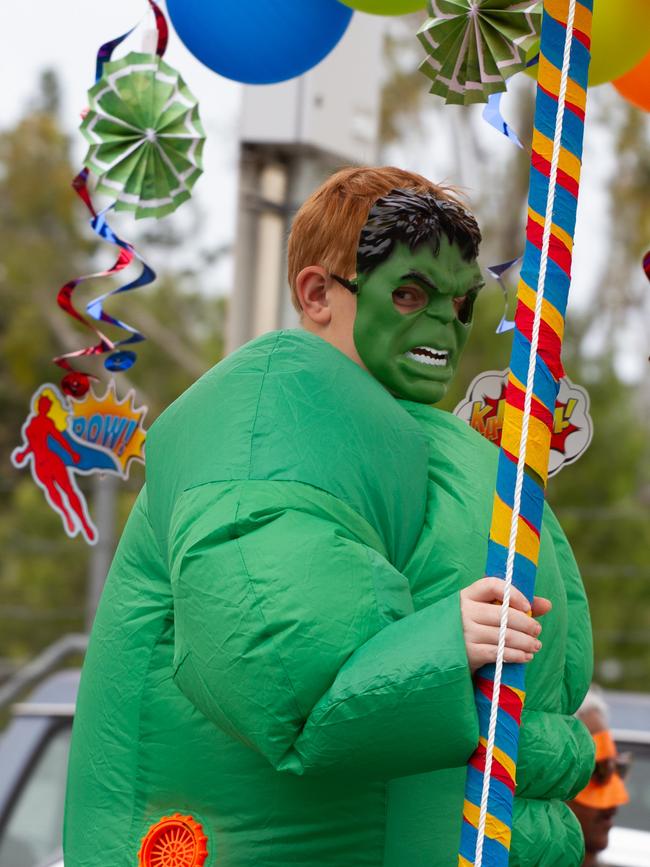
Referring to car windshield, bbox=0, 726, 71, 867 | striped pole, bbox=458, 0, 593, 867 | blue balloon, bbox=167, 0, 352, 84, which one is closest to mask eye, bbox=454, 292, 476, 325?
striped pole, bbox=458, 0, 593, 867

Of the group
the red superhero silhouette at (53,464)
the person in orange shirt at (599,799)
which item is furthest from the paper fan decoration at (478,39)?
the person in orange shirt at (599,799)

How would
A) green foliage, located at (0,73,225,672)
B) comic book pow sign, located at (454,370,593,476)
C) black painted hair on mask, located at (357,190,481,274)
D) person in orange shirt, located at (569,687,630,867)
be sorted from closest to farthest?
black painted hair on mask, located at (357,190,481,274) → comic book pow sign, located at (454,370,593,476) → person in orange shirt, located at (569,687,630,867) → green foliage, located at (0,73,225,672)

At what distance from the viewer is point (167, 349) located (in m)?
19.0

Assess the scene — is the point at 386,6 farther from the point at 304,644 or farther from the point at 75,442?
the point at 304,644

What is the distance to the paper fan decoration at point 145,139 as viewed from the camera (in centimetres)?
287

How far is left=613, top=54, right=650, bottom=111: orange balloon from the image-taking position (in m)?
2.90

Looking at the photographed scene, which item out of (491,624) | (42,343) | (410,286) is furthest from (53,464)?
(42,343)

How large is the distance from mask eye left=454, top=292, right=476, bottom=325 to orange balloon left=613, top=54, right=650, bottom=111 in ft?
3.02

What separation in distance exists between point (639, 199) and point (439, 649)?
1883 cm

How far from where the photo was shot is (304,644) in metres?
1.72

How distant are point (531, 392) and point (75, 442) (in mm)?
1297

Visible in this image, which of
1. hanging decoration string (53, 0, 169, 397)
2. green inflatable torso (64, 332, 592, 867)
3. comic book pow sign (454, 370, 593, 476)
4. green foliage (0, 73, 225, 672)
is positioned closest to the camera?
green inflatable torso (64, 332, 592, 867)

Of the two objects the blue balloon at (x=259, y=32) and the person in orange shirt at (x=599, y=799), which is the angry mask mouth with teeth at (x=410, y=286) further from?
the person in orange shirt at (x=599, y=799)

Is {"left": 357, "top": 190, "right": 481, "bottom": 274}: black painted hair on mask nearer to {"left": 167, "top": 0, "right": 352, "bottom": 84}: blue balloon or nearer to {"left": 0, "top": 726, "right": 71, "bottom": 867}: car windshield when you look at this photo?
{"left": 167, "top": 0, "right": 352, "bottom": 84}: blue balloon
